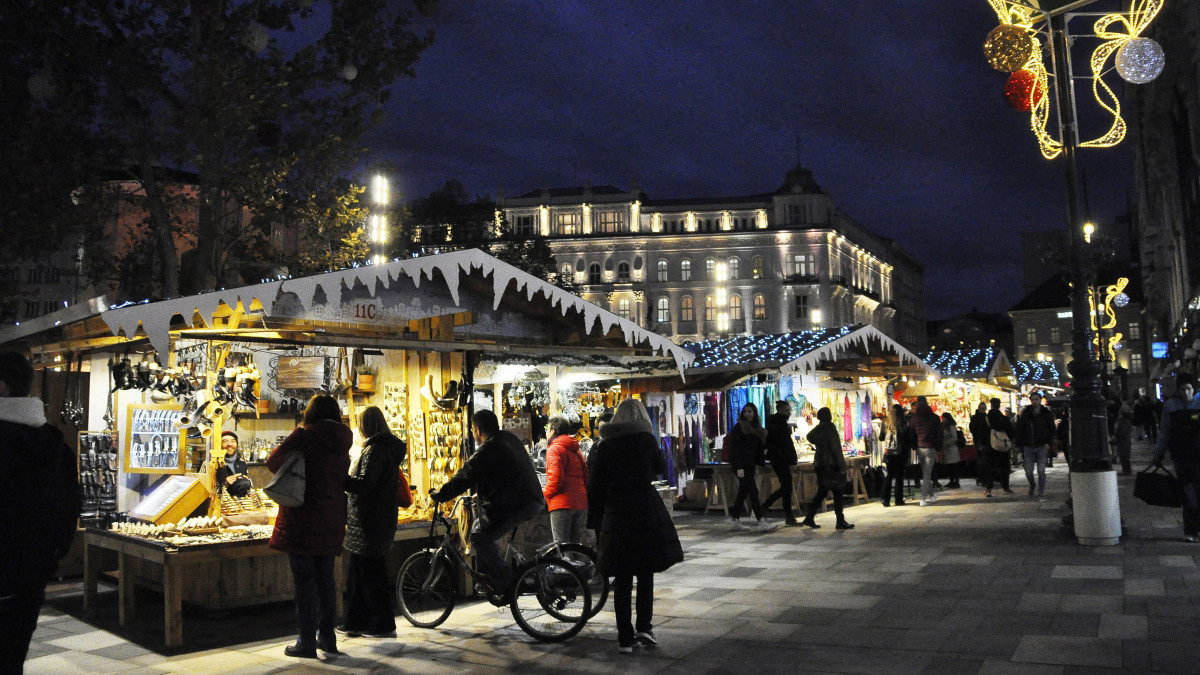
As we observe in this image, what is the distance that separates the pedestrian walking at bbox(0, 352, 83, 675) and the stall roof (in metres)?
11.4

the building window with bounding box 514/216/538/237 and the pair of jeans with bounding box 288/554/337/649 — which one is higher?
the building window with bounding box 514/216/538/237

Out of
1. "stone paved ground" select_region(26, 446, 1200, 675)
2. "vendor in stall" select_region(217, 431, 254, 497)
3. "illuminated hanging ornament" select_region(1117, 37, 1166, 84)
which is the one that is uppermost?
"illuminated hanging ornament" select_region(1117, 37, 1166, 84)

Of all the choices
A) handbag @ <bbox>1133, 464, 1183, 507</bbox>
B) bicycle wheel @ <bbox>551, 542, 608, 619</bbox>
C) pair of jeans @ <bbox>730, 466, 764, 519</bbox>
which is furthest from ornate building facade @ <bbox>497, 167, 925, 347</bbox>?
bicycle wheel @ <bbox>551, 542, 608, 619</bbox>

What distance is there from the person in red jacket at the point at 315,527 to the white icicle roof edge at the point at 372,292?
1.05m

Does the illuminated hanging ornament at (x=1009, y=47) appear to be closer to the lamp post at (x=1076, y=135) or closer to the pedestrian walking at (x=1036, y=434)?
the lamp post at (x=1076, y=135)

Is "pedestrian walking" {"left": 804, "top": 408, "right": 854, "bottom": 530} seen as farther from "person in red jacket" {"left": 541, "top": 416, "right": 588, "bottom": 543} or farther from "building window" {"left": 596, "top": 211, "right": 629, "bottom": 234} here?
"building window" {"left": 596, "top": 211, "right": 629, "bottom": 234}

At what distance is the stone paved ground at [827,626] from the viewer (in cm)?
587

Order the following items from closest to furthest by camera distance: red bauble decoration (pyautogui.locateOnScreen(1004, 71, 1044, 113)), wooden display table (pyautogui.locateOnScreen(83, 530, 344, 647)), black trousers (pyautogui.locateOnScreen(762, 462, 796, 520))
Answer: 1. wooden display table (pyautogui.locateOnScreen(83, 530, 344, 647))
2. red bauble decoration (pyautogui.locateOnScreen(1004, 71, 1044, 113))
3. black trousers (pyautogui.locateOnScreen(762, 462, 796, 520))

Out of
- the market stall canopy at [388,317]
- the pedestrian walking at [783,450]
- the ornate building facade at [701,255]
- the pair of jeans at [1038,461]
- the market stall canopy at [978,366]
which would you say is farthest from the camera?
the ornate building facade at [701,255]

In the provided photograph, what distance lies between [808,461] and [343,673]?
36.8 feet

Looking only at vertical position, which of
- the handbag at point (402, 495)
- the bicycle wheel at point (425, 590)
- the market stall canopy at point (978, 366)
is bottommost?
the bicycle wheel at point (425, 590)

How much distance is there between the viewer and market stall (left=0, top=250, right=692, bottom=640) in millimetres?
7680

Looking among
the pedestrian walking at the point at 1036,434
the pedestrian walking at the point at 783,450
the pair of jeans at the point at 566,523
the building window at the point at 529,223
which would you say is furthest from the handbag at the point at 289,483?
the building window at the point at 529,223

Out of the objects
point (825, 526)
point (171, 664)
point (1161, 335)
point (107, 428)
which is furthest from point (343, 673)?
point (1161, 335)
